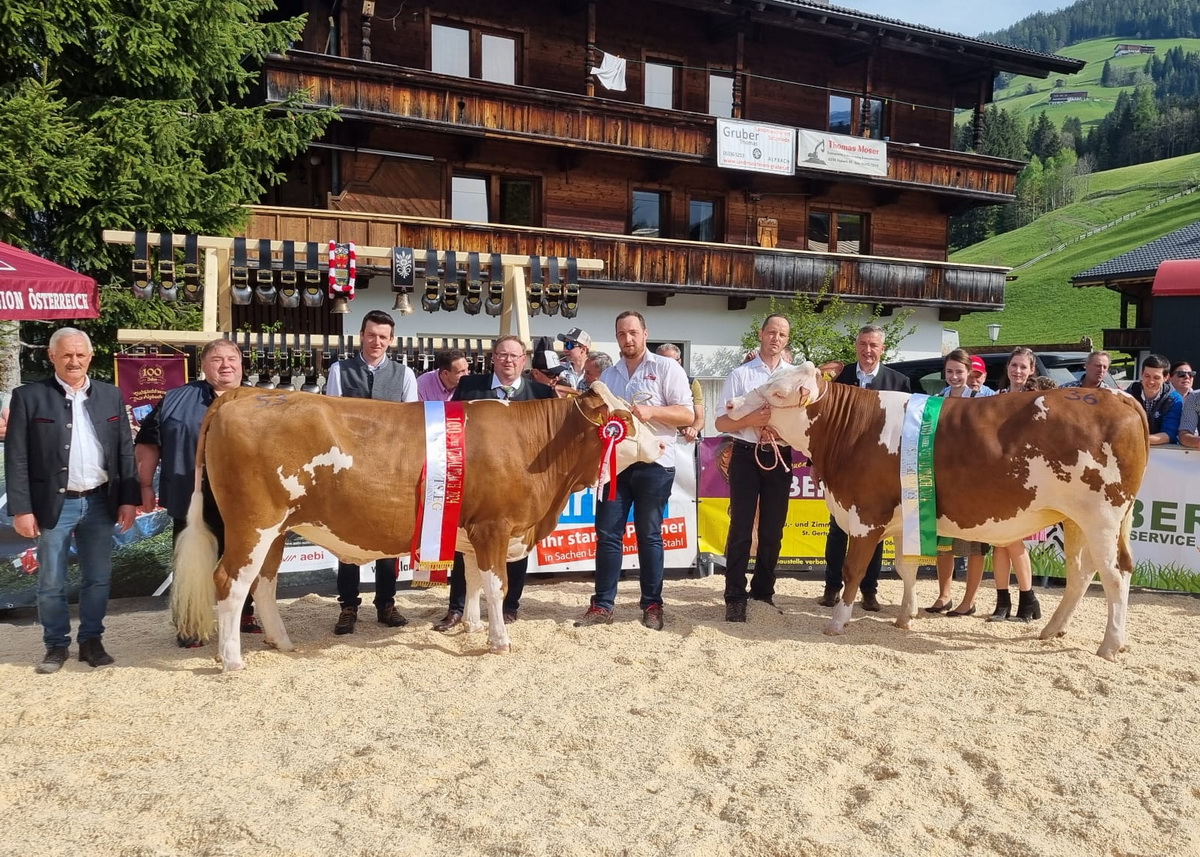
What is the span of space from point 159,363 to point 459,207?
10970 mm

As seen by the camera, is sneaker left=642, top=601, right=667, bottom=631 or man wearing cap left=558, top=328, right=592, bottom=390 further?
man wearing cap left=558, top=328, right=592, bottom=390

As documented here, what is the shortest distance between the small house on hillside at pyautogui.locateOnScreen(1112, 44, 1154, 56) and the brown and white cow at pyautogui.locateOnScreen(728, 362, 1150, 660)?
648ft

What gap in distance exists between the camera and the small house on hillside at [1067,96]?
143125 mm

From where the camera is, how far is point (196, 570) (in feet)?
15.9

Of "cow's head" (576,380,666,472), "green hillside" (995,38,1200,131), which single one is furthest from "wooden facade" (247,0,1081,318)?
"green hillside" (995,38,1200,131)

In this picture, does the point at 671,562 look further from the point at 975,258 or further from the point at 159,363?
the point at 975,258

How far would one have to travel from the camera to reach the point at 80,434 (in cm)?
482

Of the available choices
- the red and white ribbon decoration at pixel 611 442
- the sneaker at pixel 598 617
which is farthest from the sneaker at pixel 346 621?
the red and white ribbon decoration at pixel 611 442

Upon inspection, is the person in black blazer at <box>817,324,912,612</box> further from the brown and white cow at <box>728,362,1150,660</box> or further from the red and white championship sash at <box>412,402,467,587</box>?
the red and white championship sash at <box>412,402,467,587</box>

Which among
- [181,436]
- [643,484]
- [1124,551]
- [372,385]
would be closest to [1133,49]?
[1124,551]

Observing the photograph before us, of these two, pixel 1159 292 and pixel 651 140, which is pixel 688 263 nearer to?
pixel 651 140

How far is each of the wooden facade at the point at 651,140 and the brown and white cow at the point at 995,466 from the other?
11220 millimetres

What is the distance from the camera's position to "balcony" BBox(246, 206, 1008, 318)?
49.1ft

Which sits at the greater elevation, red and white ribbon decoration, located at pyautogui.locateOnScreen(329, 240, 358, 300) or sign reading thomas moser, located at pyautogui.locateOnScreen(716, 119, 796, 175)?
sign reading thomas moser, located at pyautogui.locateOnScreen(716, 119, 796, 175)
